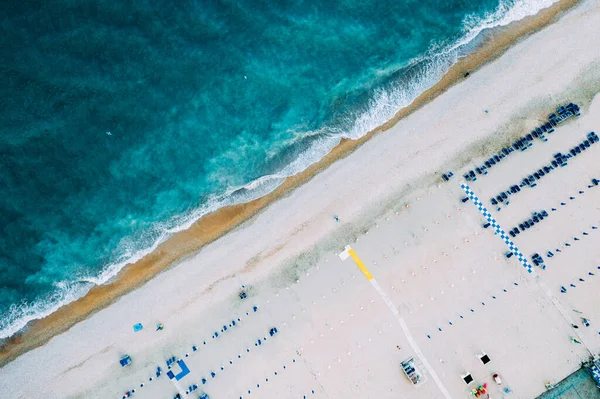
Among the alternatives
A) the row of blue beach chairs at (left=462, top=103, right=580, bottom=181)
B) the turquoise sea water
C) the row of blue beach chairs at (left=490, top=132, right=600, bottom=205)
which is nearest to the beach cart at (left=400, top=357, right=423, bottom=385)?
the row of blue beach chairs at (left=490, top=132, right=600, bottom=205)

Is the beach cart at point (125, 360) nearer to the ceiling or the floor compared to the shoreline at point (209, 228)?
nearer to the floor

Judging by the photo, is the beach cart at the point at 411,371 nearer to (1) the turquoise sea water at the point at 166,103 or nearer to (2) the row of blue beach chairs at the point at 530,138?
(2) the row of blue beach chairs at the point at 530,138

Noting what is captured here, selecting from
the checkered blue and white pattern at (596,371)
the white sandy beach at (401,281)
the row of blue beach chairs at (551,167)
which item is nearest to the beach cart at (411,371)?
the white sandy beach at (401,281)

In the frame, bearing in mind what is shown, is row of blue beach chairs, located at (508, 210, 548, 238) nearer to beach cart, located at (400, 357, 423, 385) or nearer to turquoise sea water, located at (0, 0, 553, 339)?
beach cart, located at (400, 357, 423, 385)

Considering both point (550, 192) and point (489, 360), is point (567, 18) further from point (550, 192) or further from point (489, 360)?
point (489, 360)

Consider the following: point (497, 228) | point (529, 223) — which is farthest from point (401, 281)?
point (529, 223)

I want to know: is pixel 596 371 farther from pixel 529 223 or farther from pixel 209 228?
pixel 209 228

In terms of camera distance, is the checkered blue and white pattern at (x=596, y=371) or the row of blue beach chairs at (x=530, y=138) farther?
the row of blue beach chairs at (x=530, y=138)

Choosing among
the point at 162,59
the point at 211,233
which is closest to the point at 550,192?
the point at 211,233
